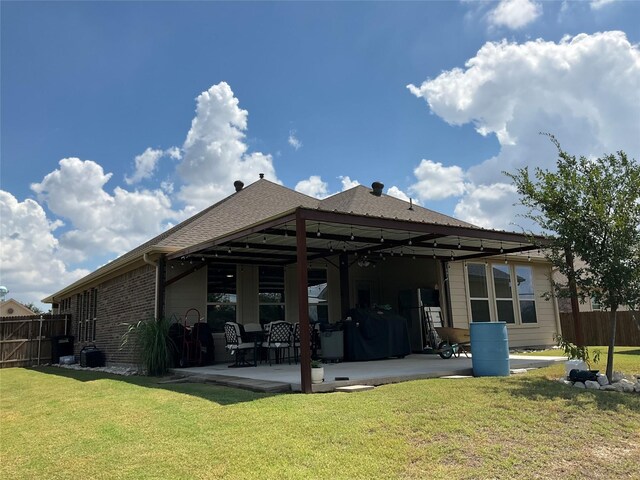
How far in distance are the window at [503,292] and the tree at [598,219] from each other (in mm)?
7212

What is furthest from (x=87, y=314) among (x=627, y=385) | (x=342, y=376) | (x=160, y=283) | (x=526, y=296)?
(x=627, y=385)

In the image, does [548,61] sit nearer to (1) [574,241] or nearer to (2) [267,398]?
(1) [574,241]

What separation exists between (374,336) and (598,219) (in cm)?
553

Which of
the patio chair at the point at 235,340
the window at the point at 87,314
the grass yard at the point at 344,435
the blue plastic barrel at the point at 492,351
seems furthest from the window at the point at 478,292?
the window at the point at 87,314

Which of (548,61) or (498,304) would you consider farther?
(498,304)

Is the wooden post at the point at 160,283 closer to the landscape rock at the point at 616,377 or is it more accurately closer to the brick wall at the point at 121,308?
the brick wall at the point at 121,308

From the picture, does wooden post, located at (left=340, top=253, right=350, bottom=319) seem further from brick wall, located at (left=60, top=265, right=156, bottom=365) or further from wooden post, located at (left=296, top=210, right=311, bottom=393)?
wooden post, located at (left=296, top=210, right=311, bottom=393)

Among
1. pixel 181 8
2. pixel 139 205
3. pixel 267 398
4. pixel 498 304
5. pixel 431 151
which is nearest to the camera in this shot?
pixel 267 398

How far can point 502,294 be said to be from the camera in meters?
15.2

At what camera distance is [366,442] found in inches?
171

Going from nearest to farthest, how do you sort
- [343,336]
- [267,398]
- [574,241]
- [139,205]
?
[267,398], [574,241], [343,336], [139,205]

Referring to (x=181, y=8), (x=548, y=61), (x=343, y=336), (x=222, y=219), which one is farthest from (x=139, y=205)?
(x=548, y=61)

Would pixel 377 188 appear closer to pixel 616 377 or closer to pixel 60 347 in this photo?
pixel 616 377

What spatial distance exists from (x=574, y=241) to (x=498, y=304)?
777cm
